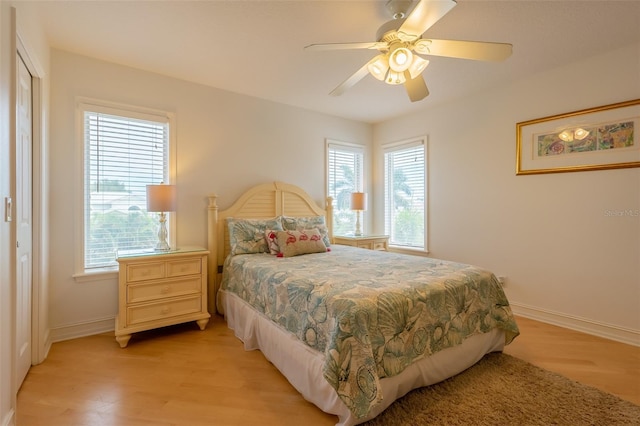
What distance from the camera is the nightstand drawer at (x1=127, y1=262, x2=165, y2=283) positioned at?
98.7 inches

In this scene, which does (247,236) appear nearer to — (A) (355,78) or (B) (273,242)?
(B) (273,242)

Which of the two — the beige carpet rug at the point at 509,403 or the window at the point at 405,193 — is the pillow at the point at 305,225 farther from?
the beige carpet rug at the point at 509,403

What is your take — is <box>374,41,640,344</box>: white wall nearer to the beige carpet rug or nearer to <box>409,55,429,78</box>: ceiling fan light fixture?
the beige carpet rug

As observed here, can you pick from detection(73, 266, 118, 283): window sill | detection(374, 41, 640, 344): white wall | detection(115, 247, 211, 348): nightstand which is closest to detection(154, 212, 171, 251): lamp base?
detection(115, 247, 211, 348): nightstand

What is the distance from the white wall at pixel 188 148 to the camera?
2.61 metres

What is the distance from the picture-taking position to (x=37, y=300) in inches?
86.7

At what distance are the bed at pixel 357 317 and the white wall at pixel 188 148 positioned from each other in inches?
32.9

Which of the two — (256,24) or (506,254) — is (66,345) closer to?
(256,24)

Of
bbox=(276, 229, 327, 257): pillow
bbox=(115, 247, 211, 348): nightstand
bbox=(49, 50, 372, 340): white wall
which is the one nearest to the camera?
bbox=(115, 247, 211, 348): nightstand

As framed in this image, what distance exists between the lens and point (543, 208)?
10.1 ft

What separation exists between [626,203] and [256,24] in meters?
3.42

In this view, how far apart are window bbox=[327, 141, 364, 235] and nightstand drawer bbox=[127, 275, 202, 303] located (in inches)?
88.1

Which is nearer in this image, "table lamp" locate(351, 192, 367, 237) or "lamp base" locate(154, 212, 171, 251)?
"lamp base" locate(154, 212, 171, 251)

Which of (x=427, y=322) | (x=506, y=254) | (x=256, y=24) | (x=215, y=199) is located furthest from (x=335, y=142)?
(x=427, y=322)
